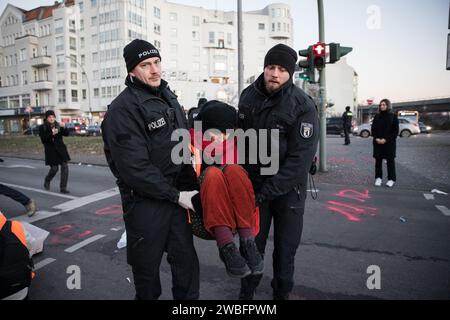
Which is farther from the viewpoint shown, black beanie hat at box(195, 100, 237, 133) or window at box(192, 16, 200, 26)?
window at box(192, 16, 200, 26)

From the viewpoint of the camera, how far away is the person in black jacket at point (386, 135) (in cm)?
740

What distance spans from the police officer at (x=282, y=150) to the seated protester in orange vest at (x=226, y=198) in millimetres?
228

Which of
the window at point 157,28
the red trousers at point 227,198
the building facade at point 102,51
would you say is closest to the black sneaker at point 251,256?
the red trousers at point 227,198

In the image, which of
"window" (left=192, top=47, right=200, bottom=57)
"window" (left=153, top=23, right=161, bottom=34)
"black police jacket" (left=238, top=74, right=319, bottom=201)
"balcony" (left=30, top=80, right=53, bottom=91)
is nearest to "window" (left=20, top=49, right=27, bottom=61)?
"balcony" (left=30, top=80, right=53, bottom=91)

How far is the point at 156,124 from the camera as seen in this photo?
7.15ft

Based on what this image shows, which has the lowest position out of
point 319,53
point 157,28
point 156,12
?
point 319,53

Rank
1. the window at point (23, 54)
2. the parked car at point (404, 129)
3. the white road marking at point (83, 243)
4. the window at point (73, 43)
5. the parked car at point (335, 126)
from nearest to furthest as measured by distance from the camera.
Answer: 1. the white road marking at point (83, 243)
2. the parked car at point (404, 129)
3. the parked car at point (335, 126)
4. the window at point (73, 43)
5. the window at point (23, 54)

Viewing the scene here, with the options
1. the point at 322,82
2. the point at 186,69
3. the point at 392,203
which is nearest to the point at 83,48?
the point at 186,69

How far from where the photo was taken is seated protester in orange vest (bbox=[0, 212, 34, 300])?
2.51 meters

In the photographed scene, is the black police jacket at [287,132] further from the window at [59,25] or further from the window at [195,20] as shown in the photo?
the window at [195,20]

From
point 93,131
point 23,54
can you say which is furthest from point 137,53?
point 23,54

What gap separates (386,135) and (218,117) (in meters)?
6.30

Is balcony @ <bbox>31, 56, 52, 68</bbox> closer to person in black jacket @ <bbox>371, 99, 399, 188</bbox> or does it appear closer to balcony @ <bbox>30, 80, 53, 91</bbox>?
balcony @ <bbox>30, 80, 53, 91</bbox>

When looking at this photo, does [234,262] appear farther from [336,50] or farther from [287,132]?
[336,50]
